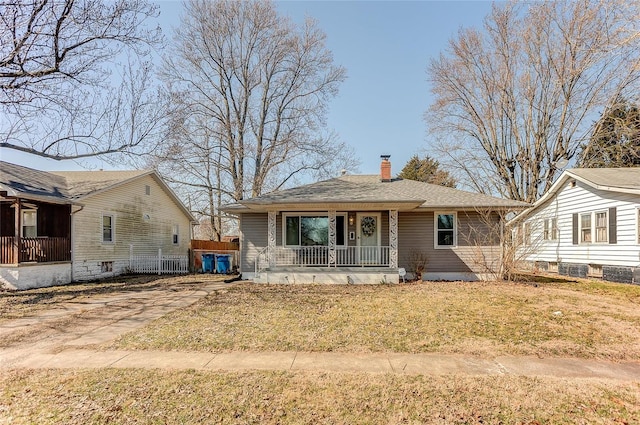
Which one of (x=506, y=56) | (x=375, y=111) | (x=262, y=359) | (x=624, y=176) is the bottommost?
(x=262, y=359)

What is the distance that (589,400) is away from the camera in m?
3.55

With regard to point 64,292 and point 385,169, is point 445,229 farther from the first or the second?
point 64,292

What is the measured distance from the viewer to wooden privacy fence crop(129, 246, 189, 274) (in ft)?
53.8

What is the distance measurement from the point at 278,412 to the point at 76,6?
1194 centimetres

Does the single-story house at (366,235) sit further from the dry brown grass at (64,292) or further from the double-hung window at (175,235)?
the double-hung window at (175,235)

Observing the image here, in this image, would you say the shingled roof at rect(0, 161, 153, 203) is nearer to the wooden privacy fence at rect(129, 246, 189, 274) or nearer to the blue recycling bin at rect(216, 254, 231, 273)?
the wooden privacy fence at rect(129, 246, 189, 274)

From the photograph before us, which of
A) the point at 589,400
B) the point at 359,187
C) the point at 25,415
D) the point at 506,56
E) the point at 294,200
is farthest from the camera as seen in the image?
the point at 506,56

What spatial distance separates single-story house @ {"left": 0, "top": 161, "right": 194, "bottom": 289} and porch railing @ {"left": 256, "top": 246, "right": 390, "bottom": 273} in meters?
7.29

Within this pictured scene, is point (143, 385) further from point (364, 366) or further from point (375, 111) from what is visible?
point (375, 111)

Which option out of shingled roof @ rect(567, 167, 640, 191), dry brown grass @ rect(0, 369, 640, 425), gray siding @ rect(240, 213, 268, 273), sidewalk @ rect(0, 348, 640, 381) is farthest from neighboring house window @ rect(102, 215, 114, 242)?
shingled roof @ rect(567, 167, 640, 191)

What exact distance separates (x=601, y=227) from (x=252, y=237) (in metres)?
13.8

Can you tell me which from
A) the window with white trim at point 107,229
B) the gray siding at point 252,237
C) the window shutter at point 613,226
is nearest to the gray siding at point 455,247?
the window shutter at point 613,226

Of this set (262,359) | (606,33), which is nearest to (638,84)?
(606,33)

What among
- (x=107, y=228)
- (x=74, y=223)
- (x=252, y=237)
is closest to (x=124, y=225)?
(x=107, y=228)
